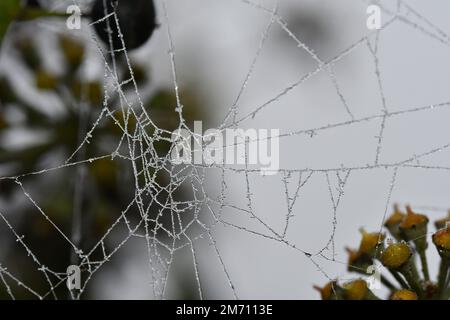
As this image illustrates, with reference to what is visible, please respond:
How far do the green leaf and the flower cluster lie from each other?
1.17 m

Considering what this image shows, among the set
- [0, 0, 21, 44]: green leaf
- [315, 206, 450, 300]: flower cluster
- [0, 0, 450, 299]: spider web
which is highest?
[0, 0, 21, 44]: green leaf

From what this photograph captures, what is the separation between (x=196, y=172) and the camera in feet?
7.49

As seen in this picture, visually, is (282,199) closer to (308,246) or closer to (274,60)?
(308,246)

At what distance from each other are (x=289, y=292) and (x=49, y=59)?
4.51 feet

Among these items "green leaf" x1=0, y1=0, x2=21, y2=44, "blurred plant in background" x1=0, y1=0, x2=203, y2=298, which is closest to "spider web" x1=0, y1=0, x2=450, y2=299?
"blurred plant in background" x1=0, y1=0, x2=203, y2=298

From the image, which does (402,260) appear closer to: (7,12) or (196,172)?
(196,172)

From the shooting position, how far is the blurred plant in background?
287 centimetres

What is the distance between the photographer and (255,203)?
2.70 metres

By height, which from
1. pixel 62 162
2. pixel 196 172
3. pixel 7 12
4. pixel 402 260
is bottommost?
pixel 402 260

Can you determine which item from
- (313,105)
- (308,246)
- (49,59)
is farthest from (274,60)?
(49,59)

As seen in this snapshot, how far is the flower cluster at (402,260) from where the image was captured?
1.71 m

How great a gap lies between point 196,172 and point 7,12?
0.71m

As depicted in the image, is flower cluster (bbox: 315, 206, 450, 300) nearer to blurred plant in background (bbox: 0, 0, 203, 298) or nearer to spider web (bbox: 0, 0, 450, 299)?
spider web (bbox: 0, 0, 450, 299)

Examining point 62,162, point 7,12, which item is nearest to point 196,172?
point 7,12
